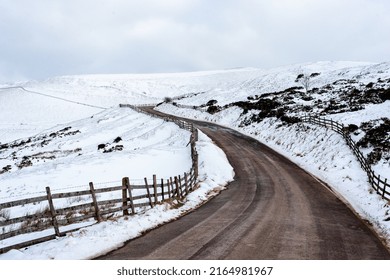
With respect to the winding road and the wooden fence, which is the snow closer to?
the wooden fence

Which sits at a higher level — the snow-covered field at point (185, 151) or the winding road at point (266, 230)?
the snow-covered field at point (185, 151)

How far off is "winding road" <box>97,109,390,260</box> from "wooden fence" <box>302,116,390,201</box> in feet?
6.92

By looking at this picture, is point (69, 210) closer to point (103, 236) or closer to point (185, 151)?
point (103, 236)

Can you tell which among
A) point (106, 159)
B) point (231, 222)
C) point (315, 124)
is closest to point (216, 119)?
point (315, 124)

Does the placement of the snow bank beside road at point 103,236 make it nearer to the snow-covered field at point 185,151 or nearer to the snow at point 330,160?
the snow-covered field at point 185,151

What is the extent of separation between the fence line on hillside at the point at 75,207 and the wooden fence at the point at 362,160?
9.47m

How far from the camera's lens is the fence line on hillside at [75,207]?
9.40 m

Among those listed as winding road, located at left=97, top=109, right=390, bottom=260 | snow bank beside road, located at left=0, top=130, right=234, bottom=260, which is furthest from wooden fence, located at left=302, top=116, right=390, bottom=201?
snow bank beside road, located at left=0, top=130, right=234, bottom=260

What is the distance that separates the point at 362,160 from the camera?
22.9m

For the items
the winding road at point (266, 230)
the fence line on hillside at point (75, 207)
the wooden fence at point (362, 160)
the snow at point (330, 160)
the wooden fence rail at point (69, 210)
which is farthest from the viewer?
the wooden fence at point (362, 160)

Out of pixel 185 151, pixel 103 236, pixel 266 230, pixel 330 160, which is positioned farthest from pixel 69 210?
pixel 185 151

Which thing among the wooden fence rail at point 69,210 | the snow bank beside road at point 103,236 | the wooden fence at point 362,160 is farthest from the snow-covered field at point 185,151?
the wooden fence rail at point 69,210

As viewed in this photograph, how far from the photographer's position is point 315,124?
35.3 m
